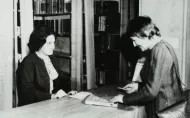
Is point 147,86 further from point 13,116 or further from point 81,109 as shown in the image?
point 13,116

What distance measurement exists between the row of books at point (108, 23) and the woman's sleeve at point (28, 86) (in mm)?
2087

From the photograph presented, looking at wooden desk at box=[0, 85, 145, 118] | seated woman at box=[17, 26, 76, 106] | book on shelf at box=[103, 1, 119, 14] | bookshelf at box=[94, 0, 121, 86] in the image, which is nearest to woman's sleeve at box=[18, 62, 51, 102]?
seated woman at box=[17, 26, 76, 106]

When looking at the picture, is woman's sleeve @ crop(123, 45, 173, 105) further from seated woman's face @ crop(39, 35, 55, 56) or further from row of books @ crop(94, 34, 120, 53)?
row of books @ crop(94, 34, 120, 53)

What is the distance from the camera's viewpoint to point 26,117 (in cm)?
181

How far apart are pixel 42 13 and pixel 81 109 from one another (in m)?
2.89

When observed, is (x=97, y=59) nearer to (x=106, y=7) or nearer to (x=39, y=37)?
(x=106, y=7)

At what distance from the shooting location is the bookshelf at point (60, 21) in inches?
162

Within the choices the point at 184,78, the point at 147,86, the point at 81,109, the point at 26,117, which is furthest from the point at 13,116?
the point at 184,78

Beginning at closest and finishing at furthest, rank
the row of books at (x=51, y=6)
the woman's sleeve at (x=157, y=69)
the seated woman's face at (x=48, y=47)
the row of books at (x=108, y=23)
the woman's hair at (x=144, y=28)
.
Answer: the woman's sleeve at (x=157, y=69), the woman's hair at (x=144, y=28), the seated woman's face at (x=48, y=47), the row of books at (x=51, y=6), the row of books at (x=108, y=23)

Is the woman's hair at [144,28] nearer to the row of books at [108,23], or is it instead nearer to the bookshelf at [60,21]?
the bookshelf at [60,21]

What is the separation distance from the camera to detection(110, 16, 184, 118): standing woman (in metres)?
1.86

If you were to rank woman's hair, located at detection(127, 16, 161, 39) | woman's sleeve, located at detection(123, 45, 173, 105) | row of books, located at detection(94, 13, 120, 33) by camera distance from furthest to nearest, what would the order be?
row of books, located at detection(94, 13, 120, 33), woman's hair, located at detection(127, 16, 161, 39), woman's sleeve, located at detection(123, 45, 173, 105)

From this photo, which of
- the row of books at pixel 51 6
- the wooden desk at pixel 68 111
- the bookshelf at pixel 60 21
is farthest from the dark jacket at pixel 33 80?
the row of books at pixel 51 6

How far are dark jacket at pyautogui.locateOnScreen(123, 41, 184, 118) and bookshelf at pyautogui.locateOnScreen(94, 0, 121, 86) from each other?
7.58 ft
